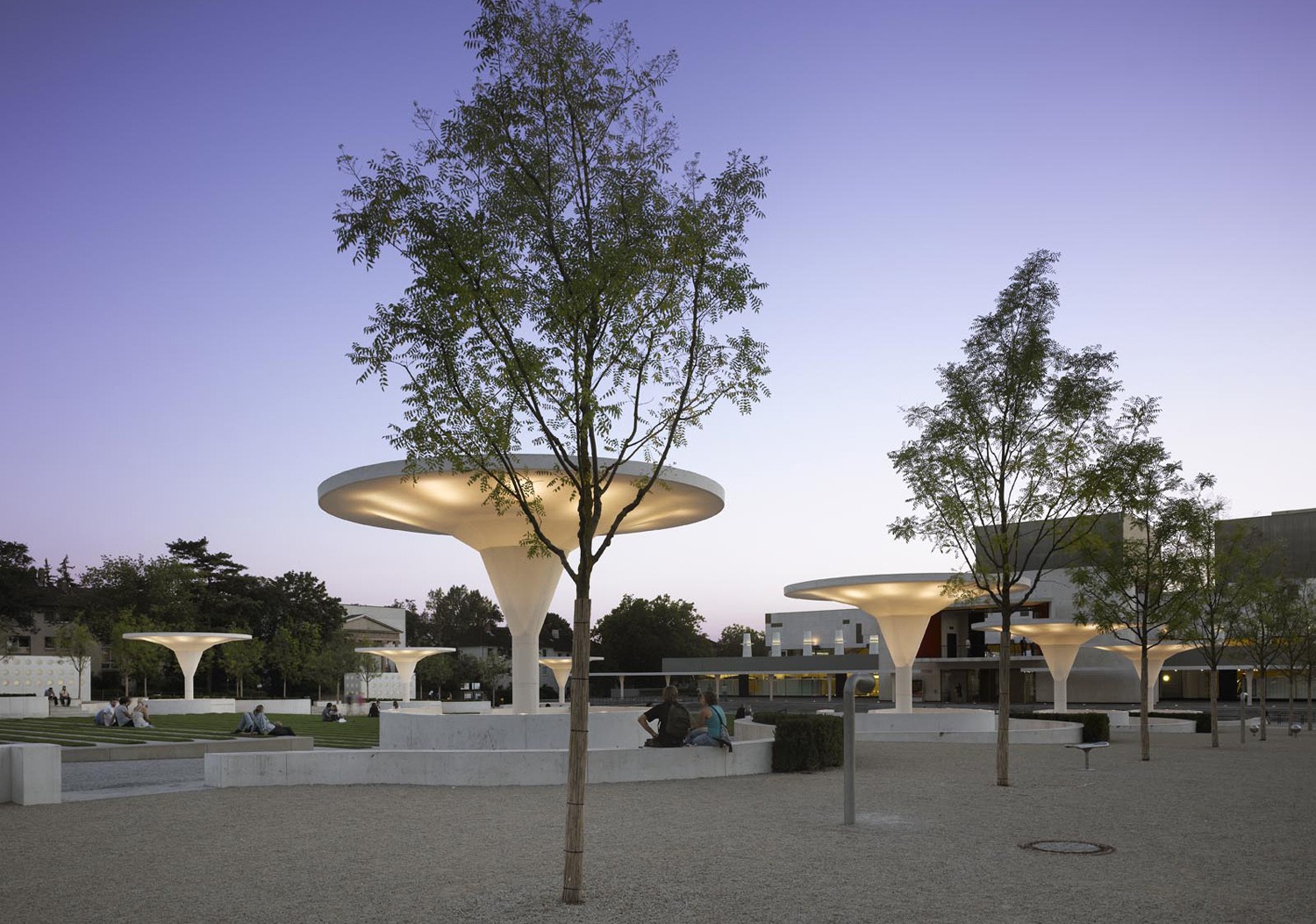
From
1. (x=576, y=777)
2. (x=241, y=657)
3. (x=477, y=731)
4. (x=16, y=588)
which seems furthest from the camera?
(x=16, y=588)

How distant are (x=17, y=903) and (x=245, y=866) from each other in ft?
5.61

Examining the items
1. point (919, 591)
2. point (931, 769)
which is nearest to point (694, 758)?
point (931, 769)

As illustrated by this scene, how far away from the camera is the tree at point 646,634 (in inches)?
3799

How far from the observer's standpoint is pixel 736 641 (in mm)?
131125

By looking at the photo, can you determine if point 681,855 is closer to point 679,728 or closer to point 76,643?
point 679,728

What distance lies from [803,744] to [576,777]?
1002 centimetres

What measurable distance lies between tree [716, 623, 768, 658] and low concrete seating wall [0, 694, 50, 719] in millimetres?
83853

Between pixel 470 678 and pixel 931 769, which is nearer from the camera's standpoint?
pixel 931 769

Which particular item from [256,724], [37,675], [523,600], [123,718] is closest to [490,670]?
[37,675]

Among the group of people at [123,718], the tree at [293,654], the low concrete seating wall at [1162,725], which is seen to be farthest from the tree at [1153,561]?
the tree at [293,654]

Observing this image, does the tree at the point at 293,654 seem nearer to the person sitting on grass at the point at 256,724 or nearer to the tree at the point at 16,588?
the tree at the point at 16,588

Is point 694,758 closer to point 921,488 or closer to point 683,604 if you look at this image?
point 921,488

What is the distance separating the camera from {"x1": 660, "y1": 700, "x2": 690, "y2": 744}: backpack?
1683 cm

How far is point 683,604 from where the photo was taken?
102 m
